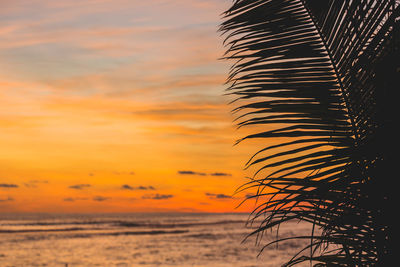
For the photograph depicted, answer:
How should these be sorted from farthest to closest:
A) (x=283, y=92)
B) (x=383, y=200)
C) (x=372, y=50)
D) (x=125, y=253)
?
(x=125, y=253)
(x=283, y=92)
(x=372, y=50)
(x=383, y=200)

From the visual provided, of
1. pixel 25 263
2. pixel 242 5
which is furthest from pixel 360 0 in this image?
pixel 25 263

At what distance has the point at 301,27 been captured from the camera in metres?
2.24

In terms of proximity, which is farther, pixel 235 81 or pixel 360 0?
pixel 235 81

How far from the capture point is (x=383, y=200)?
5.96 ft

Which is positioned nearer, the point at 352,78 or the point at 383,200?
the point at 383,200

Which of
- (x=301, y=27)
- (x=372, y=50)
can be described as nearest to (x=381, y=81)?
(x=372, y=50)

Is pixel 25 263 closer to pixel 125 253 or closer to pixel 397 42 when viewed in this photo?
pixel 125 253

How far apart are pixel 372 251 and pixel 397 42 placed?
0.85 metres

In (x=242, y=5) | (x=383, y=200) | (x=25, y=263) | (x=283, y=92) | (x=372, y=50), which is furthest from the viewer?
(x=25, y=263)

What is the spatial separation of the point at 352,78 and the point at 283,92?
300 millimetres

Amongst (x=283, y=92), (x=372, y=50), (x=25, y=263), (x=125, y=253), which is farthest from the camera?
(x=125, y=253)

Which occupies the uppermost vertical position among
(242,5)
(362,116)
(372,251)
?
(242,5)

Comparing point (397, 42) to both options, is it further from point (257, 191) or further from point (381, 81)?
point (257, 191)

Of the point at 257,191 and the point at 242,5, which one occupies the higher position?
the point at 242,5
